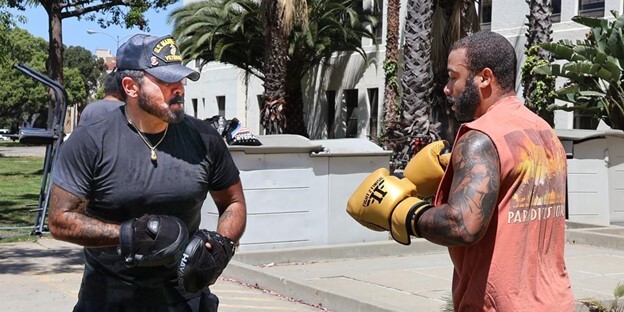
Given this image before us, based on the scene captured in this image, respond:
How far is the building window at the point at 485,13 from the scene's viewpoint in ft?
84.6

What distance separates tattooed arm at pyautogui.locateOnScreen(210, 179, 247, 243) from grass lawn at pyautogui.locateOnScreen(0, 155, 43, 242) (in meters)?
8.03

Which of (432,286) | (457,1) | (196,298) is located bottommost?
(432,286)

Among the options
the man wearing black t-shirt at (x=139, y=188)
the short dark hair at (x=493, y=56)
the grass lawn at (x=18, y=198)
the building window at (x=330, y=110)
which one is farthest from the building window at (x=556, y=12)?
the man wearing black t-shirt at (x=139, y=188)

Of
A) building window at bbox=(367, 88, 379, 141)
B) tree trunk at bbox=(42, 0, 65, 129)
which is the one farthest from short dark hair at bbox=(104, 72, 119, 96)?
building window at bbox=(367, 88, 379, 141)

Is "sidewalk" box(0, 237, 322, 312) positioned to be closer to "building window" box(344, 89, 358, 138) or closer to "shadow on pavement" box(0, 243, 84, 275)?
"shadow on pavement" box(0, 243, 84, 275)

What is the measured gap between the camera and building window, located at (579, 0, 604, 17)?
864 inches

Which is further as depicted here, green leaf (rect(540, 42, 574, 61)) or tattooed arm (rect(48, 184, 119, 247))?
green leaf (rect(540, 42, 574, 61))

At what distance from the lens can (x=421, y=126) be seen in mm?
16953

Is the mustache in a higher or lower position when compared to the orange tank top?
higher

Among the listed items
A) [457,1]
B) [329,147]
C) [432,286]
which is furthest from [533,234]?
[457,1]

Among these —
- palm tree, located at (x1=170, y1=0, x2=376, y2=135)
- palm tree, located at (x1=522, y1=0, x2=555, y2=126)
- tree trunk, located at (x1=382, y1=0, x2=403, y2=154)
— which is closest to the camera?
palm tree, located at (x1=522, y1=0, x2=555, y2=126)

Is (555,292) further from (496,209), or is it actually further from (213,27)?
(213,27)

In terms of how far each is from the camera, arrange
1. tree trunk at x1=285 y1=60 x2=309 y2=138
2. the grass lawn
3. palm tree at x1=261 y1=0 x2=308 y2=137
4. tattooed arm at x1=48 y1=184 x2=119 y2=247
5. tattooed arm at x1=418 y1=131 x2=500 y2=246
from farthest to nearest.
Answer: tree trunk at x1=285 y1=60 x2=309 y2=138 → palm tree at x1=261 y1=0 x2=308 y2=137 → the grass lawn → tattooed arm at x1=48 y1=184 x2=119 y2=247 → tattooed arm at x1=418 y1=131 x2=500 y2=246

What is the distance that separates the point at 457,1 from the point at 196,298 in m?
17.7
